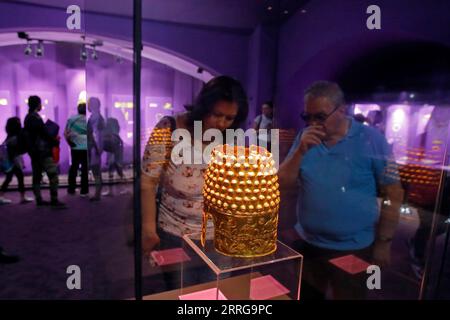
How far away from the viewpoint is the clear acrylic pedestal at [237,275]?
1.05 metres

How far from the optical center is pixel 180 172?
1291 millimetres

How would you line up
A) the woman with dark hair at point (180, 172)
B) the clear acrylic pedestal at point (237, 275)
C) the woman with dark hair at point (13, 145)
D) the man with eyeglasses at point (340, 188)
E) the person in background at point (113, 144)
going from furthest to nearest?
the woman with dark hair at point (13, 145) → the man with eyeglasses at point (340, 188) → the person in background at point (113, 144) → the woman with dark hair at point (180, 172) → the clear acrylic pedestal at point (237, 275)

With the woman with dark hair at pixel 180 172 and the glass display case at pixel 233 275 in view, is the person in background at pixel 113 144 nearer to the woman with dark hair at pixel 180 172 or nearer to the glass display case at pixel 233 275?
the woman with dark hair at pixel 180 172

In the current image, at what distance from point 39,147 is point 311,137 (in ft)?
12.6

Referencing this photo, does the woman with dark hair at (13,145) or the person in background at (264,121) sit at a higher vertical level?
the person in background at (264,121)

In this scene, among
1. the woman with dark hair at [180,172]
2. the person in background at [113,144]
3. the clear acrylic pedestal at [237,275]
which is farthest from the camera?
the person in background at [113,144]

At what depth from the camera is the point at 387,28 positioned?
1.31m

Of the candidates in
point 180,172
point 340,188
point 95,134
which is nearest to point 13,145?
point 95,134

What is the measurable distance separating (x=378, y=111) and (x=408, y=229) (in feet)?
2.54

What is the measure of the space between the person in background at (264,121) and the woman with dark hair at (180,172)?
66mm

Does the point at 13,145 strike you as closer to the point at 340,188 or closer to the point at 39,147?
the point at 39,147

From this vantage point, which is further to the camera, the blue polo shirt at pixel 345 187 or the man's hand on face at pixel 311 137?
the blue polo shirt at pixel 345 187

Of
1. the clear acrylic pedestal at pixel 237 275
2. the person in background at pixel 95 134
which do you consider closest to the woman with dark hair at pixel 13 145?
the person in background at pixel 95 134
